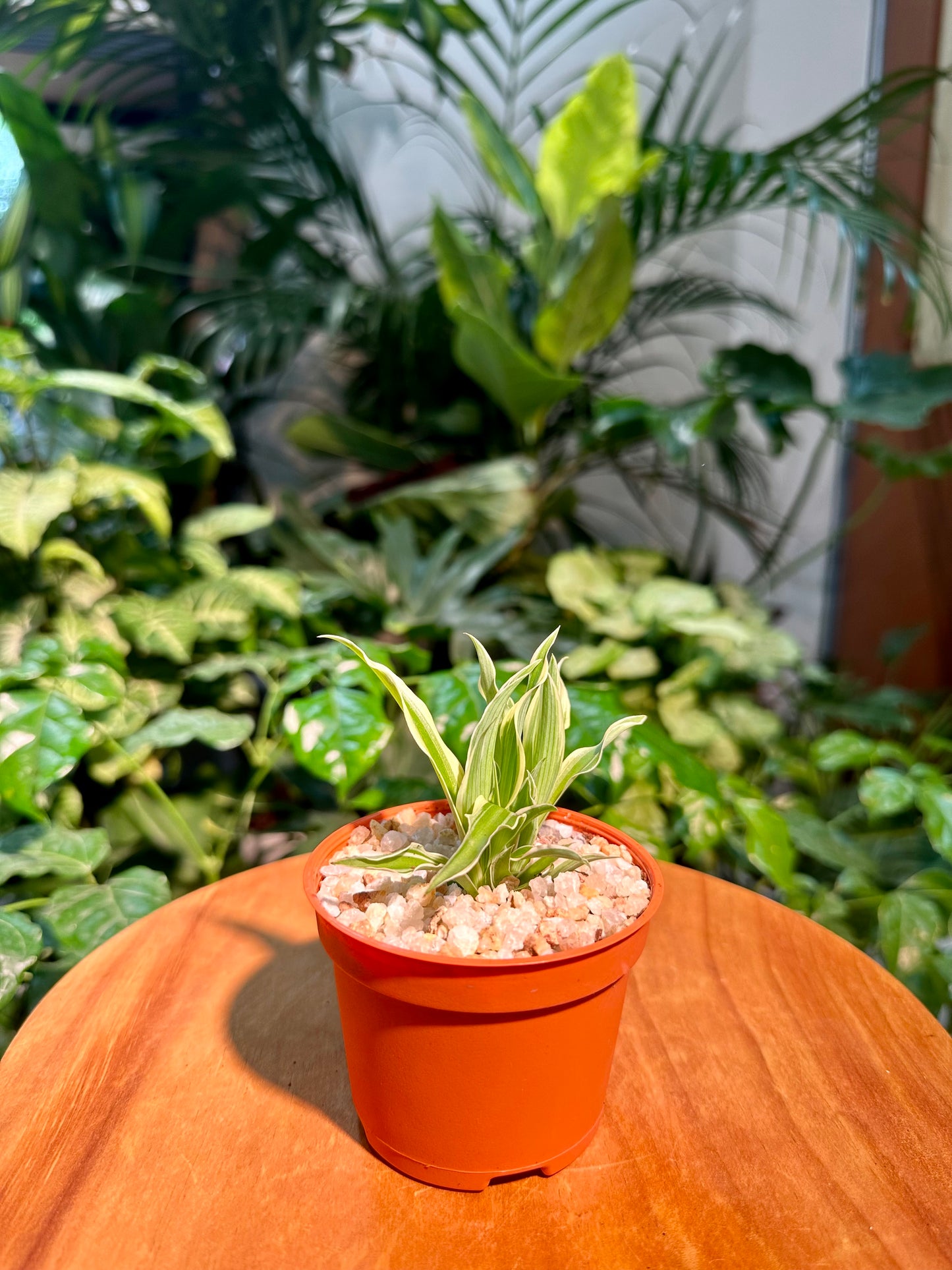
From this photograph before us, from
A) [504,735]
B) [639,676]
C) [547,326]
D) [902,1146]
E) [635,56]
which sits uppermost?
[635,56]

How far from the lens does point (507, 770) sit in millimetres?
553

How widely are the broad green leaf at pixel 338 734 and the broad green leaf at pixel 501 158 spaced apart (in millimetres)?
1273

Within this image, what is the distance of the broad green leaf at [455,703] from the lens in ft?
3.00

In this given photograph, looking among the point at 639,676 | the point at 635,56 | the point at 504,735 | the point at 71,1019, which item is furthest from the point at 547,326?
the point at 71,1019

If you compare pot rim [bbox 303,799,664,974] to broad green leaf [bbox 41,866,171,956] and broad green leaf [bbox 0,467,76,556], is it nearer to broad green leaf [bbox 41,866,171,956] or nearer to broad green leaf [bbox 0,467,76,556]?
broad green leaf [bbox 41,866,171,956]

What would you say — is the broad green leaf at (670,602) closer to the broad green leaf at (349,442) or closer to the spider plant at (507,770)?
the broad green leaf at (349,442)

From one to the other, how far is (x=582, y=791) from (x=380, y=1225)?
0.63 m

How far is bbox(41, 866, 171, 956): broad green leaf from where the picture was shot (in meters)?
0.77

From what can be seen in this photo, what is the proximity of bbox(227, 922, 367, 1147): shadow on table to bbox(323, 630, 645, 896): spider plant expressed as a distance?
0.57 ft

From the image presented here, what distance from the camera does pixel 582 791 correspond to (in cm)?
105

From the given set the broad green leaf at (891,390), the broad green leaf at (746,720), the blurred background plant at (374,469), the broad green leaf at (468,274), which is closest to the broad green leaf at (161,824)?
the blurred background plant at (374,469)

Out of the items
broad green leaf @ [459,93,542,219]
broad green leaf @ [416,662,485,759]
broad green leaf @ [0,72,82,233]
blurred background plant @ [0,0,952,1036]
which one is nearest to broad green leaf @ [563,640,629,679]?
blurred background plant @ [0,0,952,1036]

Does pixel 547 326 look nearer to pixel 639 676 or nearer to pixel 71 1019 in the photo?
pixel 639 676

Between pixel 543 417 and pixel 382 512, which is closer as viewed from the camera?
pixel 382 512
